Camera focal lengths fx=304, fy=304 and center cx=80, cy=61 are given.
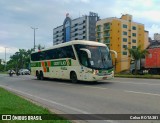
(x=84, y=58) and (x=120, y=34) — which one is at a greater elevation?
(x=120, y=34)

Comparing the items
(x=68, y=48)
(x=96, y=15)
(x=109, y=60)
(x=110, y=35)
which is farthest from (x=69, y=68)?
(x=96, y=15)

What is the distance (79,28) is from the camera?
13125 cm

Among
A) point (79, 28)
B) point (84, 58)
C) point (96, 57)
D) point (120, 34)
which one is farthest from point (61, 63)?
point (79, 28)

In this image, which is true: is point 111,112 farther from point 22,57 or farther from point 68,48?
point 22,57

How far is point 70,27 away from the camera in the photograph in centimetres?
13812

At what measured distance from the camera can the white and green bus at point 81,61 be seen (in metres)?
20.0

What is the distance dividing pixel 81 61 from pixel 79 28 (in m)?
111

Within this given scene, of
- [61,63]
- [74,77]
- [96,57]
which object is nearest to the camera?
[96,57]

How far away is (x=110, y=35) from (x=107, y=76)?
79703 mm

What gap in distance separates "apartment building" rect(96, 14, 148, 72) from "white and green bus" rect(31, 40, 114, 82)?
69840mm

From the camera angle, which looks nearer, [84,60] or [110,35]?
[84,60]

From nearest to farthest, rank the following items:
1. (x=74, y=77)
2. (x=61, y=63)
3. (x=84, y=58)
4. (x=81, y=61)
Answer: (x=84, y=58) < (x=81, y=61) < (x=74, y=77) < (x=61, y=63)

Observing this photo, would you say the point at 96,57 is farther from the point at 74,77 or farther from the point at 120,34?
the point at 120,34

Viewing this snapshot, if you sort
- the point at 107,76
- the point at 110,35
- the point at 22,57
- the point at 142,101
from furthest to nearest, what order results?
the point at 22,57 → the point at 110,35 → the point at 107,76 → the point at 142,101
